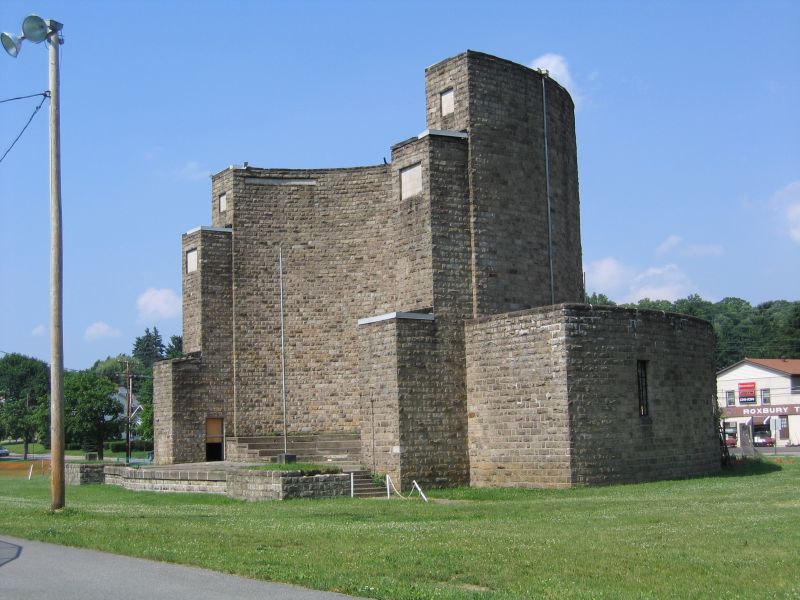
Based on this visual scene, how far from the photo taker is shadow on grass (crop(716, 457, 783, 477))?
84.7 ft

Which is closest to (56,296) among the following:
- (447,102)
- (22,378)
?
(447,102)

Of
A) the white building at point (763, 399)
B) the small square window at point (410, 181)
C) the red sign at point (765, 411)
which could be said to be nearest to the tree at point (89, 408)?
the white building at point (763, 399)

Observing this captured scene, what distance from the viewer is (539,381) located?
73.3 ft

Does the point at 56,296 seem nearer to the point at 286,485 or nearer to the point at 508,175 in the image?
the point at 286,485

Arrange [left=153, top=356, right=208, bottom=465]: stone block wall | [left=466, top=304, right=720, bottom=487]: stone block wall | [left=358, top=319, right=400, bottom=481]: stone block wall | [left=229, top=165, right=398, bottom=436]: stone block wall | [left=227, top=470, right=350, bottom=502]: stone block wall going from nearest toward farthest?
[left=227, top=470, right=350, bottom=502]: stone block wall → [left=466, top=304, right=720, bottom=487]: stone block wall → [left=358, top=319, right=400, bottom=481]: stone block wall → [left=153, top=356, right=208, bottom=465]: stone block wall → [left=229, top=165, right=398, bottom=436]: stone block wall

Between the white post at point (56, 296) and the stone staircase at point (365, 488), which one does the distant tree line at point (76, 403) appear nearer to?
the stone staircase at point (365, 488)

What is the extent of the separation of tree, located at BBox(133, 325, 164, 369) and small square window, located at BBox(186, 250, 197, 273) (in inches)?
5645

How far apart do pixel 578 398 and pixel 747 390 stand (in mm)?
53581

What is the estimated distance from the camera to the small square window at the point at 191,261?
31.3 meters

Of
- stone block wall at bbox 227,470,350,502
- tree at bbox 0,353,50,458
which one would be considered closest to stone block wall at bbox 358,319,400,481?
stone block wall at bbox 227,470,350,502

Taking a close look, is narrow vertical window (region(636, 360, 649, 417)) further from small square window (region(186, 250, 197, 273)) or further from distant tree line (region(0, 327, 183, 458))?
distant tree line (region(0, 327, 183, 458))

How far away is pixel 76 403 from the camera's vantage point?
65000 millimetres

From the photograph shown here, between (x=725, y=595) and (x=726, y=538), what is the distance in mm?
3817

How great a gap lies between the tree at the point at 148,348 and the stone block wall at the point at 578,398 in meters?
154
